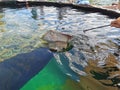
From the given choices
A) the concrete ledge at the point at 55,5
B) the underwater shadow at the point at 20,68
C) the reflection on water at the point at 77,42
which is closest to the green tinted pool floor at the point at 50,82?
the underwater shadow at the point at 20,68

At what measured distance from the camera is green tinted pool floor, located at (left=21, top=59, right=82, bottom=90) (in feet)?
17.2

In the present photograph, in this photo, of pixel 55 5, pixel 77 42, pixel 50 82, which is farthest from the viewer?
pixel 55 5

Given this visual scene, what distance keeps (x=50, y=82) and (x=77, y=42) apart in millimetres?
3928

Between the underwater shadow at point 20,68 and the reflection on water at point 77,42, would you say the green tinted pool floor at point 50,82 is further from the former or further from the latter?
the reflection on water at point 77,42

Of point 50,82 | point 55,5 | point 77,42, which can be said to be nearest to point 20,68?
point 50,82

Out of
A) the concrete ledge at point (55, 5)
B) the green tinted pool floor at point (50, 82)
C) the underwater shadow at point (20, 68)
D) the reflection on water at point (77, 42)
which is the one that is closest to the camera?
the underwater shadow at point (20, 68)

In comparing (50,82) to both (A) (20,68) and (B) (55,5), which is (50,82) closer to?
(A) (20,68)

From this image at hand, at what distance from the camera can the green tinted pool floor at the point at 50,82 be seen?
5234mm

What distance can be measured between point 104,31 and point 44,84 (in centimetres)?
626

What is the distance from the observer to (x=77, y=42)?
908cm

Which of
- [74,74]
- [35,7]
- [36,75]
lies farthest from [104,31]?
[35,7]

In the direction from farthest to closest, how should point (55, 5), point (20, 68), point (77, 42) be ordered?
point (55, 5)
point (77, 42)
point (20, 68)

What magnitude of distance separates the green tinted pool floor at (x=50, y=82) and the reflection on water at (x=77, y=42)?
0.30 metres

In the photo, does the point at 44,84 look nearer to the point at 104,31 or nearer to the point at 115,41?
the point at 115,41
